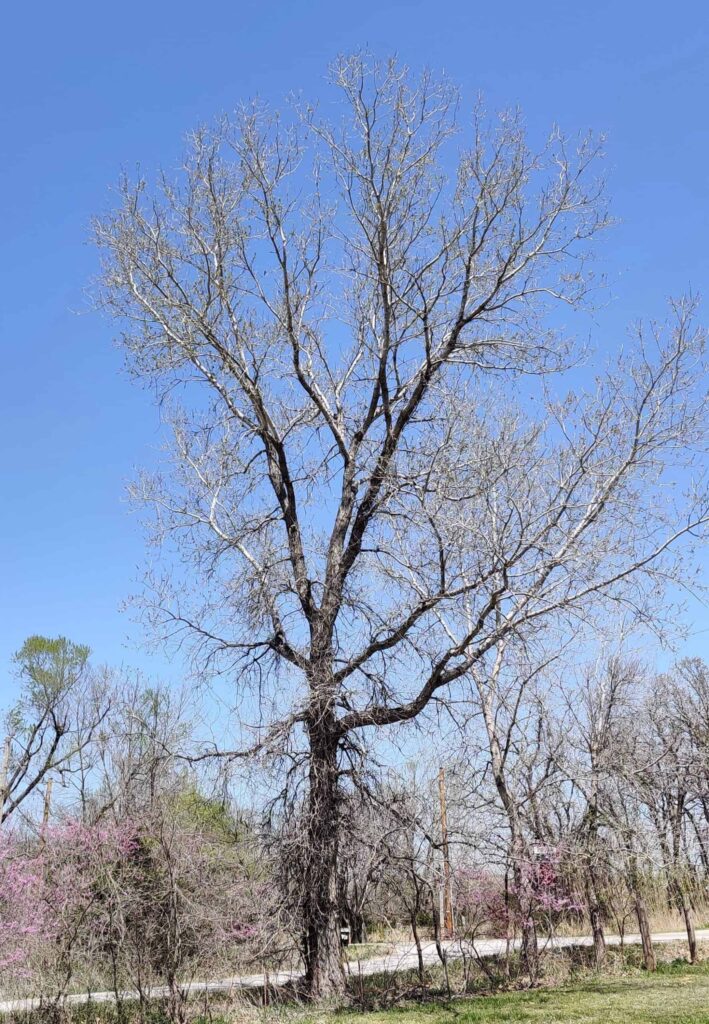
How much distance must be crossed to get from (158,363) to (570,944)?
11.7 m

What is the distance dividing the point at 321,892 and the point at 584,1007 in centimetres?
366

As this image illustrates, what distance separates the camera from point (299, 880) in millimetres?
11961

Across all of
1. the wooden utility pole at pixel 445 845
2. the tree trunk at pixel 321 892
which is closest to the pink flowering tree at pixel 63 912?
the tree trunk at pixel 321 892

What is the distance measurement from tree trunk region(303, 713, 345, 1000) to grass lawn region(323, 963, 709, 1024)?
2.94ft

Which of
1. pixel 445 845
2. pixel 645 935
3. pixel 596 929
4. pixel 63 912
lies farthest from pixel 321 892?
pixel 645 935

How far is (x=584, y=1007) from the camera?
32.9 feet

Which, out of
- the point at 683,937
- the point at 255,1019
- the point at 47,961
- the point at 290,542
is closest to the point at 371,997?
the point at 255,1019

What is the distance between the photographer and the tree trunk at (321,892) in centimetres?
1180

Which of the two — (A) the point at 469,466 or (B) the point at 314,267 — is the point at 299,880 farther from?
(B) the point at 314,267

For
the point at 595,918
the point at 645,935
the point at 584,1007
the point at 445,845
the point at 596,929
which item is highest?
the point at 445,845

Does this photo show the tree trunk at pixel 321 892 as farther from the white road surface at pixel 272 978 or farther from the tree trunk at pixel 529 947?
the tree trunk at pixel 529 947

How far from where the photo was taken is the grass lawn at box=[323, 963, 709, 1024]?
29.9ft

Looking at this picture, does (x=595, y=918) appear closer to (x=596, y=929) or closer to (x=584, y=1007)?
(x=596, y=929)

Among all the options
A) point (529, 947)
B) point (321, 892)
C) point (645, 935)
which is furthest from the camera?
point (645, 935)
